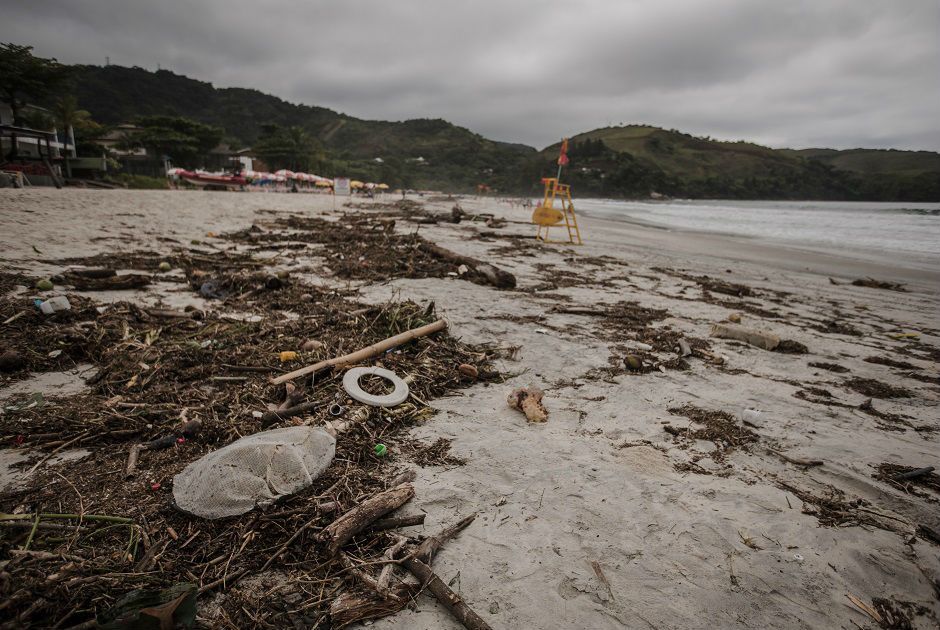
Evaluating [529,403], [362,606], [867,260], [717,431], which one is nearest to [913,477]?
[717,431]

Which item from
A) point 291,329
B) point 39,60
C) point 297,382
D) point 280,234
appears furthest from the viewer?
point 39,60

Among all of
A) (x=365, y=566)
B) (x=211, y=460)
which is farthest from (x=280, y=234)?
(x=365, y=566)

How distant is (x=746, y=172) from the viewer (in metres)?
105

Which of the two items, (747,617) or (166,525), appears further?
(166,525)

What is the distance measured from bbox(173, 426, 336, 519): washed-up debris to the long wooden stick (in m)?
1.06

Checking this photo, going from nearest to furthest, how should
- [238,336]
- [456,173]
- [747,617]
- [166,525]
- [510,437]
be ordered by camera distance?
[747,617] < [166,525] < [510,437] < [238,336] < [456,173]

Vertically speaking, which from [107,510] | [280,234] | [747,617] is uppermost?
[280,234]

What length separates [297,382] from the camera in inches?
139

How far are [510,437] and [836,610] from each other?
1979 millimetres

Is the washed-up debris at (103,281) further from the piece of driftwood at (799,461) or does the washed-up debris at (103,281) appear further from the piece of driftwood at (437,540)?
the piece of driftwood at (799,461)

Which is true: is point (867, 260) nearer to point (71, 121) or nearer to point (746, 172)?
point (71, 121)

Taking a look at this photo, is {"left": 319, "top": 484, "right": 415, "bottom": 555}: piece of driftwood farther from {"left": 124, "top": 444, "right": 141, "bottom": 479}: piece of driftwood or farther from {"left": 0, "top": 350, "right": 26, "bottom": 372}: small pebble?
{"left": 0, "top": 350, "right": 26, "bottom": 372}: small pebble

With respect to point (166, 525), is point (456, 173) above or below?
above

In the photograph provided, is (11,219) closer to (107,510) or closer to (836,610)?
(107,510)
